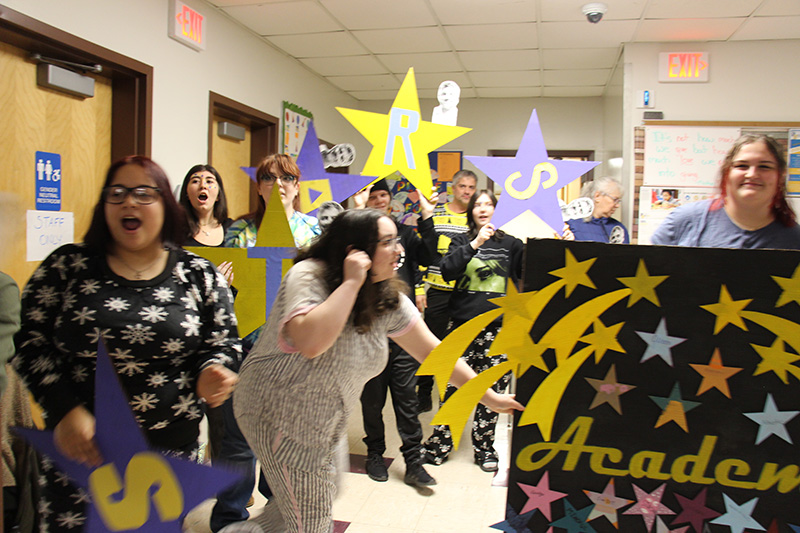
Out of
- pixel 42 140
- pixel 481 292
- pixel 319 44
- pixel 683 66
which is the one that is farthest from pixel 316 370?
pixel 683 66

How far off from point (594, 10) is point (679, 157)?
1.35 meters

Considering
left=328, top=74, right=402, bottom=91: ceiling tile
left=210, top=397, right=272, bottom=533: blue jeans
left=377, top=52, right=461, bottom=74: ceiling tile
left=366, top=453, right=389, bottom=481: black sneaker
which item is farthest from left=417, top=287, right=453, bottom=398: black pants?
left=328, top=74, right=402, bottom=91: ceiling tile

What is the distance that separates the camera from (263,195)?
7.46ft

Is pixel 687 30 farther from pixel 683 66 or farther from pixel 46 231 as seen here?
pixel 46 231

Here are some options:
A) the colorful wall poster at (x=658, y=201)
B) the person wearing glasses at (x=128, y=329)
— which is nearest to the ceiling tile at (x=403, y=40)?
the colorful wall poster at (x=658, y=201)

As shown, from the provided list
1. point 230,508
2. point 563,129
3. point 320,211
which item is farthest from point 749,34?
point 230,508

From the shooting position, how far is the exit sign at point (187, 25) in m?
3.33

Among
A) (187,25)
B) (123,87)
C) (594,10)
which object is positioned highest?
(594,10)

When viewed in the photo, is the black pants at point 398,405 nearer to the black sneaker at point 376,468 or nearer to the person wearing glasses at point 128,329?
the black sneaker at point 376,468

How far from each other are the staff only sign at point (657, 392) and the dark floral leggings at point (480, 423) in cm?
146

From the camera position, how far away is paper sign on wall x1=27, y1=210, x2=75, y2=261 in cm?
265

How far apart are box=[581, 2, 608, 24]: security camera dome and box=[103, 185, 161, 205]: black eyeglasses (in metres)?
3.26

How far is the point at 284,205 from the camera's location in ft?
7.17

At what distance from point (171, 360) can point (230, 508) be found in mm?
972
